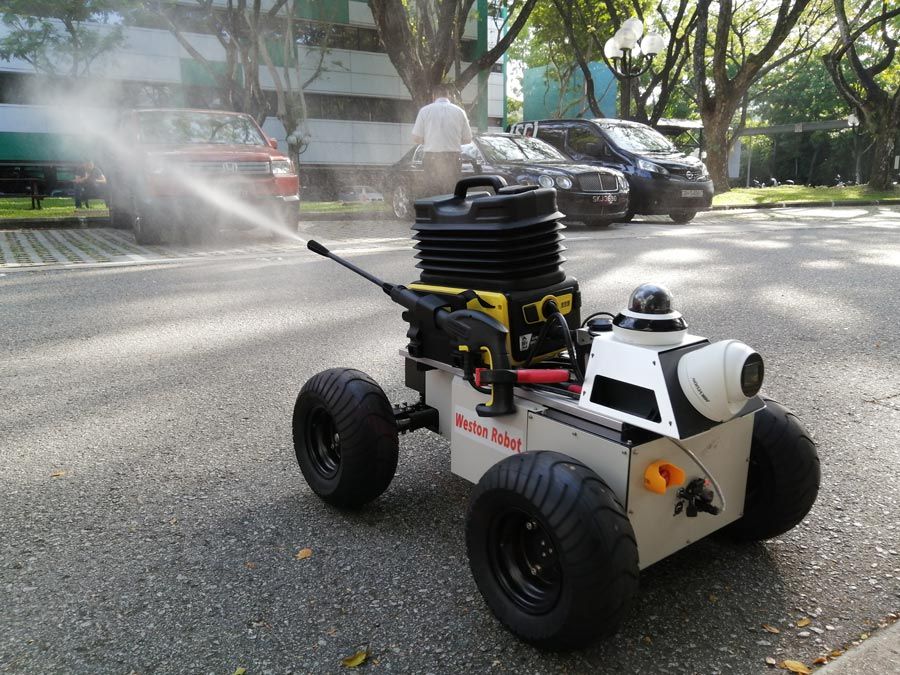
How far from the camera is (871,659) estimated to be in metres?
1.85

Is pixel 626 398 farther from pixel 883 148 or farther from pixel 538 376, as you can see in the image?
pixel 883 148

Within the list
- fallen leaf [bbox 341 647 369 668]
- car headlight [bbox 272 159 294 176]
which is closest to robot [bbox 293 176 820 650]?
fallen leaf [bbox 341 647 369 668]

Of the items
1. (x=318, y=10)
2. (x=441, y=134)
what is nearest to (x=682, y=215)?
(x=441, y=134)

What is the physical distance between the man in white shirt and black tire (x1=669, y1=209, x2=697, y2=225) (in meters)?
4.94

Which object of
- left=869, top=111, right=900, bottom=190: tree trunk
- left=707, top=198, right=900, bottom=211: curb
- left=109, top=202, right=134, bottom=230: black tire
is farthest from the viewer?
left=869, top=111, right=900, bottom=190: tree trunk

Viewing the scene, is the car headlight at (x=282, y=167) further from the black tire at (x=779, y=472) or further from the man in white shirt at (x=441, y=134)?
the black tire at (x=779, y=472)

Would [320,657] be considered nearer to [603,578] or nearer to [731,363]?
[603,578]

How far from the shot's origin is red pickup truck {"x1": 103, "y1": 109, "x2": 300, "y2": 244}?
9.53 metres

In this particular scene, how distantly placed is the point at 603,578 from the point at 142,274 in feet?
23.2

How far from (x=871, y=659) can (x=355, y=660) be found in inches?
50.6

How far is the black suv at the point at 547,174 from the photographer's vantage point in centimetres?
1170

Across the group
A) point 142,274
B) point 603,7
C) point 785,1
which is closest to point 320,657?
point 142,274

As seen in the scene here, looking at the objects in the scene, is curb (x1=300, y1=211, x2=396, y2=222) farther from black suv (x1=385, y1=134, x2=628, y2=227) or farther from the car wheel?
black suv (x1=385, y1=134, x2=628, y2=227)

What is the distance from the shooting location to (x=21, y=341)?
5117 millimetres
